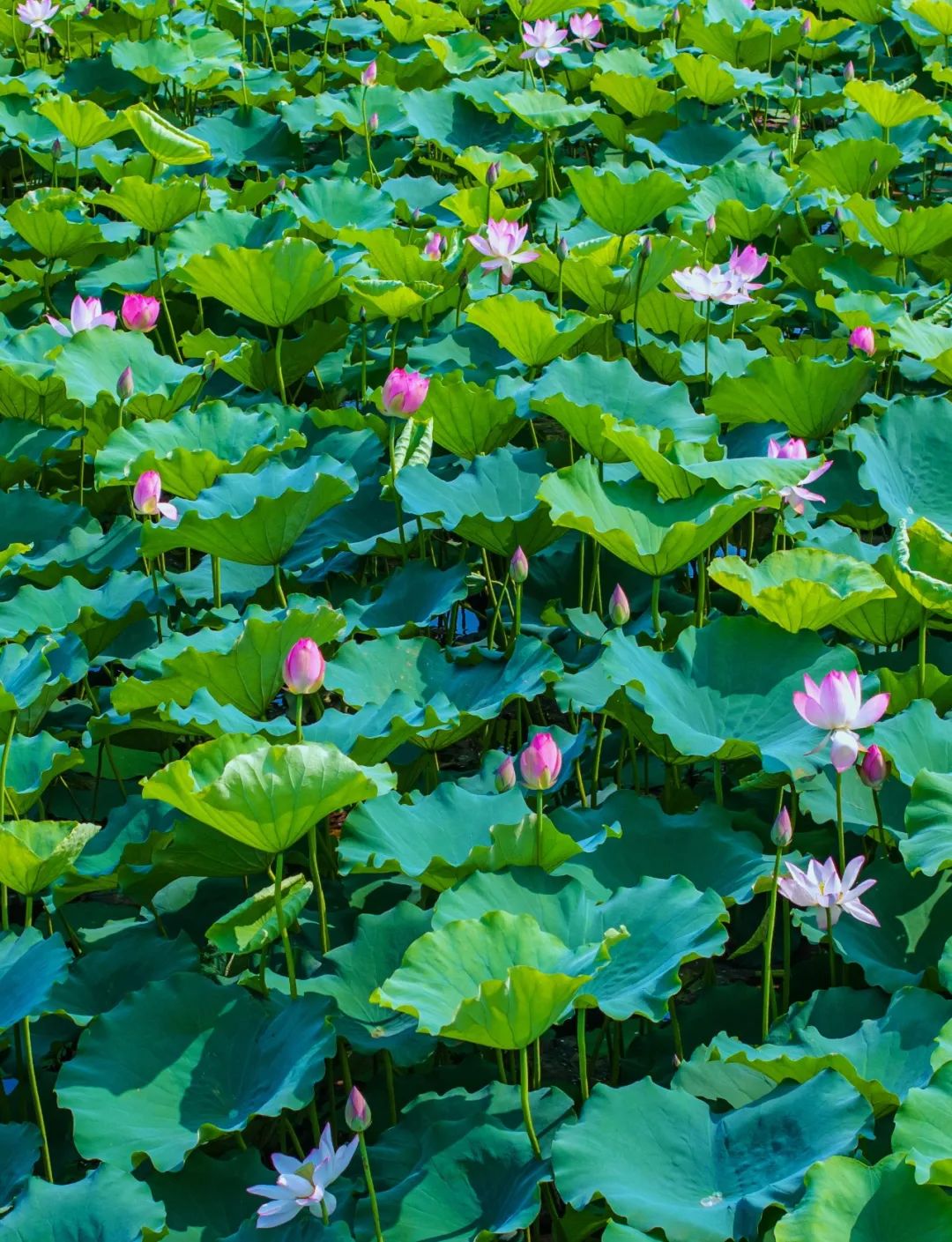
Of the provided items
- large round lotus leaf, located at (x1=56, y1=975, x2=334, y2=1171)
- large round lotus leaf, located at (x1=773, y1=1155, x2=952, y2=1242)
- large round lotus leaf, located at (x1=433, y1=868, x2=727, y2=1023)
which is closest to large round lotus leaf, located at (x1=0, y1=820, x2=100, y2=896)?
large round lotus leaf, located at (x1=56, y1=975, x2=334, y2=1171)

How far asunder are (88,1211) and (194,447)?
139 centimetres

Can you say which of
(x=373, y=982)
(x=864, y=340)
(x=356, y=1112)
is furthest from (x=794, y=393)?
(x=356, y=1112)

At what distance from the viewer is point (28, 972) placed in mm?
1552

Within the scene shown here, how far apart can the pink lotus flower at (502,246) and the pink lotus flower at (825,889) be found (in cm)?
151

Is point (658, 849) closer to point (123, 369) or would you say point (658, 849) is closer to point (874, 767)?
point (874, 767)

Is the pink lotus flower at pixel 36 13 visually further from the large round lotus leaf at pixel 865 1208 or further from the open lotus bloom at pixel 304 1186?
the large round lotus leaf at pixel 865 1208

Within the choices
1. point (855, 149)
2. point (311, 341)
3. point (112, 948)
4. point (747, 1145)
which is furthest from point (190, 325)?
point (747, 1145)

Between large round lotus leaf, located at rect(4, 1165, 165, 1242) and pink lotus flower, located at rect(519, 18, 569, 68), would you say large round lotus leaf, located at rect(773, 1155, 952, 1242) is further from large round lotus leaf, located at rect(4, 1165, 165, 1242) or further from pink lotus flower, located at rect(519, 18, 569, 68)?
pink lotus flower, located at rect(519, 18, 569, 68)

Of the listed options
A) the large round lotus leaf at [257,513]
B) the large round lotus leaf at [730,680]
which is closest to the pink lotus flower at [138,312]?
the large round lotus leaf at [257,513]

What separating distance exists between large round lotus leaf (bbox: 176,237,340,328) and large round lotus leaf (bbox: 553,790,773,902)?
131cm

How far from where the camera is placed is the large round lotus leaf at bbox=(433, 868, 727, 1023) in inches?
56.3

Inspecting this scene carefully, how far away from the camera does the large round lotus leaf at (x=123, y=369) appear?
254cm

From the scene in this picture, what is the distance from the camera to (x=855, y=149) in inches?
135

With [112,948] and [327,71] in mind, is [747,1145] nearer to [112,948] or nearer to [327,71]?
[112,948]
